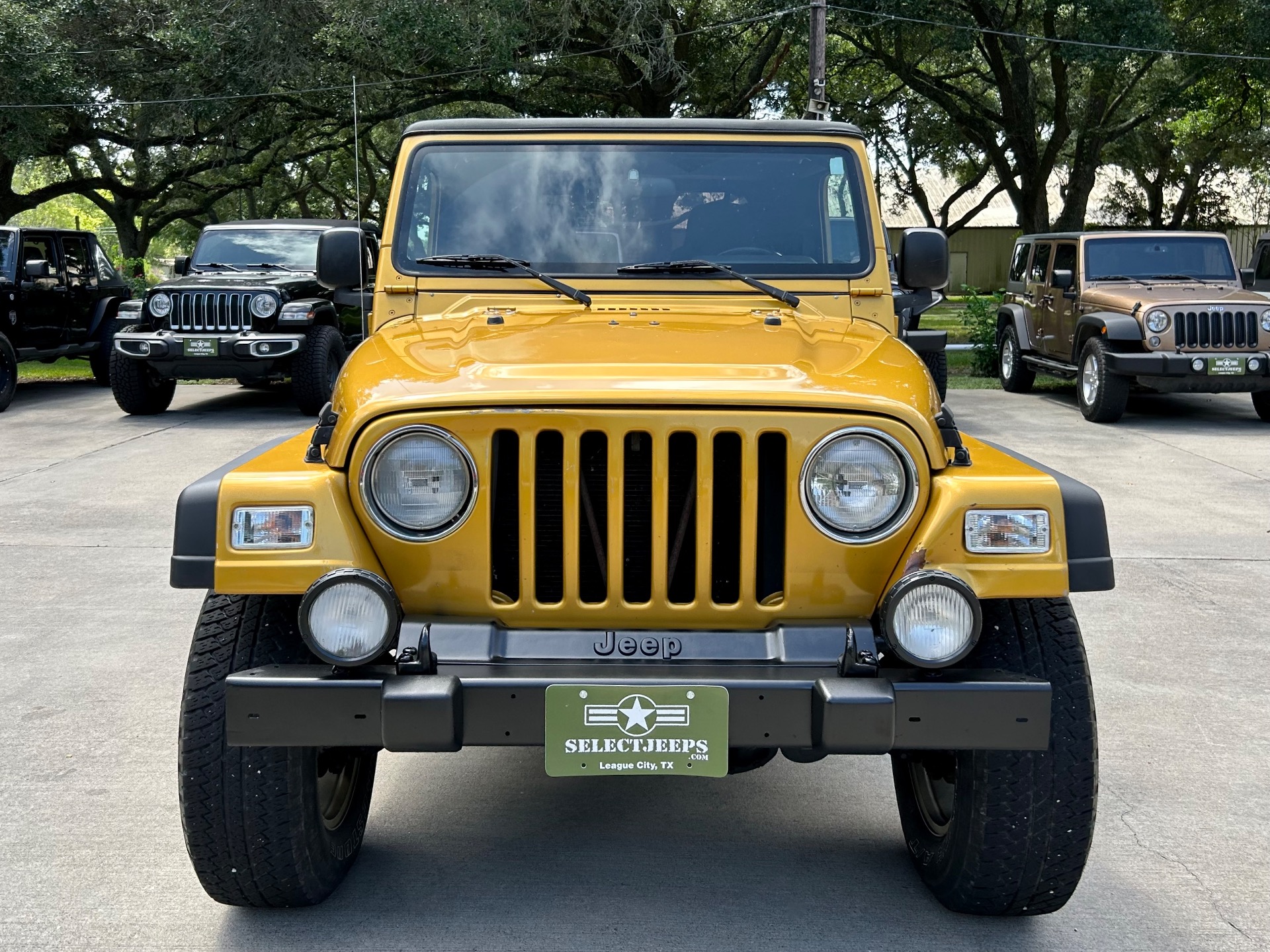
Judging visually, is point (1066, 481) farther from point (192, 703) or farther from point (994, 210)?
point (994, 210)

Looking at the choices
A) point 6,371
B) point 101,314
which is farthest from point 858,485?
point 101,314

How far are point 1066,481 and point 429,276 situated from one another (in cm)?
200

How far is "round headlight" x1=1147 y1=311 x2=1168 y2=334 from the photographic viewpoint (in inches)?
466

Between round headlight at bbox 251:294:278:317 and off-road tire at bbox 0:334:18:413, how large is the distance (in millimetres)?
2739

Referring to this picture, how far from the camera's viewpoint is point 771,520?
112 inches

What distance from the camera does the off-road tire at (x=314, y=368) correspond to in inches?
485

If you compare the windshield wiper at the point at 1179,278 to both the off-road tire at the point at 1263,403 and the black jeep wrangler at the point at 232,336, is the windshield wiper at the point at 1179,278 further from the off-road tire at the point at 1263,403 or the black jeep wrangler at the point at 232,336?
the black jeep wrangler at the point at 232,336

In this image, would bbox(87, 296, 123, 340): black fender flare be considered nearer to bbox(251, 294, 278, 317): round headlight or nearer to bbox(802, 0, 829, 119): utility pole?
bbox(251, 294, 278, 317): round headlight

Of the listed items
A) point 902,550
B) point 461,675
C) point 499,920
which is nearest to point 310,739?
point 461,675

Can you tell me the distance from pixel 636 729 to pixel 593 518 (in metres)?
0.47

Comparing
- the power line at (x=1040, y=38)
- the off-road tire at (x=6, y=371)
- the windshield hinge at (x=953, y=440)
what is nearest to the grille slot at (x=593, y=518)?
the windshield hinge at (x=953, y=440)

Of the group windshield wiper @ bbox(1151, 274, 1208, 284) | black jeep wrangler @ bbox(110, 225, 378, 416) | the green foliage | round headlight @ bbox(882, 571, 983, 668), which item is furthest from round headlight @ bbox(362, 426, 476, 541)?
the green foliage

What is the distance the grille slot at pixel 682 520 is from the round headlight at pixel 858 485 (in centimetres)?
24

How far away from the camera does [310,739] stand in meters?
2.62
